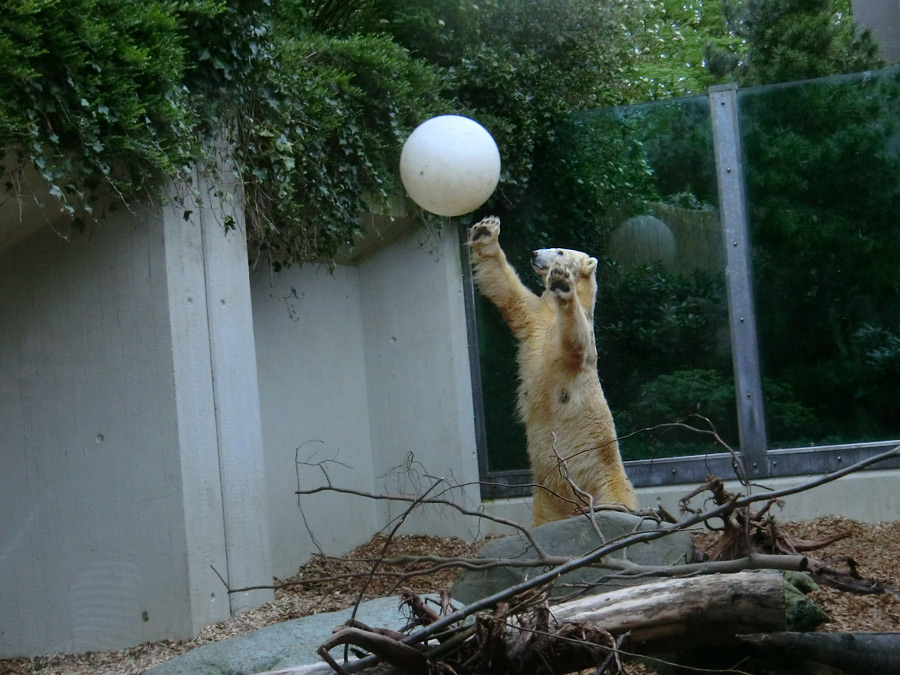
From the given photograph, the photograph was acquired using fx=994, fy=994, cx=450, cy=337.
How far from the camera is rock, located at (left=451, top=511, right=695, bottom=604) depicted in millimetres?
4289

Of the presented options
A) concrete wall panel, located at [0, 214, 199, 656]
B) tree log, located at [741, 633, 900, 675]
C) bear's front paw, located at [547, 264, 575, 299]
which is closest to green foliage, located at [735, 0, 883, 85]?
bear's front paw, located at [547, 264, 575, 299]

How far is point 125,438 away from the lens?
4.86m

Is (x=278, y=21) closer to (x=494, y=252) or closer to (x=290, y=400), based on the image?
(x=494, y=252)

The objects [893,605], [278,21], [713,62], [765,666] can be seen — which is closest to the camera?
[765,666]

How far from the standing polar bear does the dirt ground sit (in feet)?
2.91

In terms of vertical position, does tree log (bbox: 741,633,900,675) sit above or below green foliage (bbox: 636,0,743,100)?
below

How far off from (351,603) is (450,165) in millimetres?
2401

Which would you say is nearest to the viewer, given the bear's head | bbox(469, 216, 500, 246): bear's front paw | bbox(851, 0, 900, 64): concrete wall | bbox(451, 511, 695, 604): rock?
bbox(451, 511, 695, 604): rock

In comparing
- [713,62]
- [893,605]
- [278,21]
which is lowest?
[893,605]

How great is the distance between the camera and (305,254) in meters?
5.98

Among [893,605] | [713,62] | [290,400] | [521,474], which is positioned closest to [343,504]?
[290,400]

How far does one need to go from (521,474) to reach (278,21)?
3.61m

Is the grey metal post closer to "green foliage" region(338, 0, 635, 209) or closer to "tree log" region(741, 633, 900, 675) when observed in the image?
"green foliage" region(338, 0, 635, 209)

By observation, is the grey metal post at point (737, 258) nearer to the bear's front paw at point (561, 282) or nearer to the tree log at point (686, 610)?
the bear's front paw at point (561, 282)
